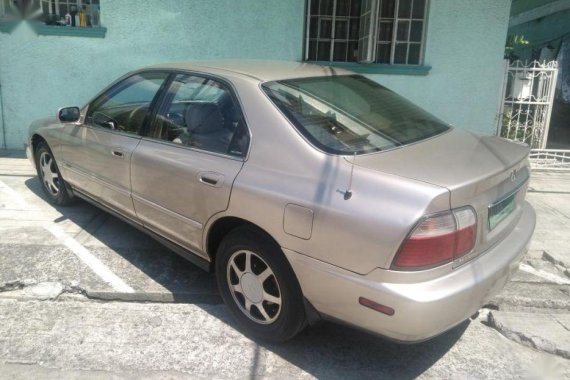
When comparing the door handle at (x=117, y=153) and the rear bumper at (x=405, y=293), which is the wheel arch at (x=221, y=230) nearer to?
the rear bumper at (x=405, y=293)

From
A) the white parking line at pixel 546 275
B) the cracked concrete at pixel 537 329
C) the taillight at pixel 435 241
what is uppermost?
the taillight at pixel 435 241

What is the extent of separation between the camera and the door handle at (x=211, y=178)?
3.03 meters

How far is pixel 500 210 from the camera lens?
2.77 meters

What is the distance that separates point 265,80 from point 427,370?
2004 millimetres

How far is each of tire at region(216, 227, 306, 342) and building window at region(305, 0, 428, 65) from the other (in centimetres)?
455

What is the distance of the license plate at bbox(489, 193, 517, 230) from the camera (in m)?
2.67

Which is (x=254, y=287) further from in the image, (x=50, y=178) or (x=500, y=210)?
(x=50, y=178)

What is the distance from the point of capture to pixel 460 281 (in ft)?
8.07

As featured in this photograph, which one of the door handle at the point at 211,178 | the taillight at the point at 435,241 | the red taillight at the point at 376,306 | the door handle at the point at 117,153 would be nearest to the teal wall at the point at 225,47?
the door handle at the point at 117,153

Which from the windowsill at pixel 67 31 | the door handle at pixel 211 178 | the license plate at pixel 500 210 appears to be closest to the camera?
the license plate at pixel 500 210

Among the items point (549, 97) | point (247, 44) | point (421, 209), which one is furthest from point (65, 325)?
point (549, 97)

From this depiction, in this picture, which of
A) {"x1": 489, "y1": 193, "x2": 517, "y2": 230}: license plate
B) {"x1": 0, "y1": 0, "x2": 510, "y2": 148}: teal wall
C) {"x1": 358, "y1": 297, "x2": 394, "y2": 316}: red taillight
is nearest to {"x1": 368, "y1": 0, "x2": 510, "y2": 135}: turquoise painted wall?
{"x1": 0, "y1": 0, "x2": 510, "y2": 148}: teal wall

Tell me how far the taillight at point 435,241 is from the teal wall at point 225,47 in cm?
502

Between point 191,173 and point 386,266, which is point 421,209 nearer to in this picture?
point 386,266
